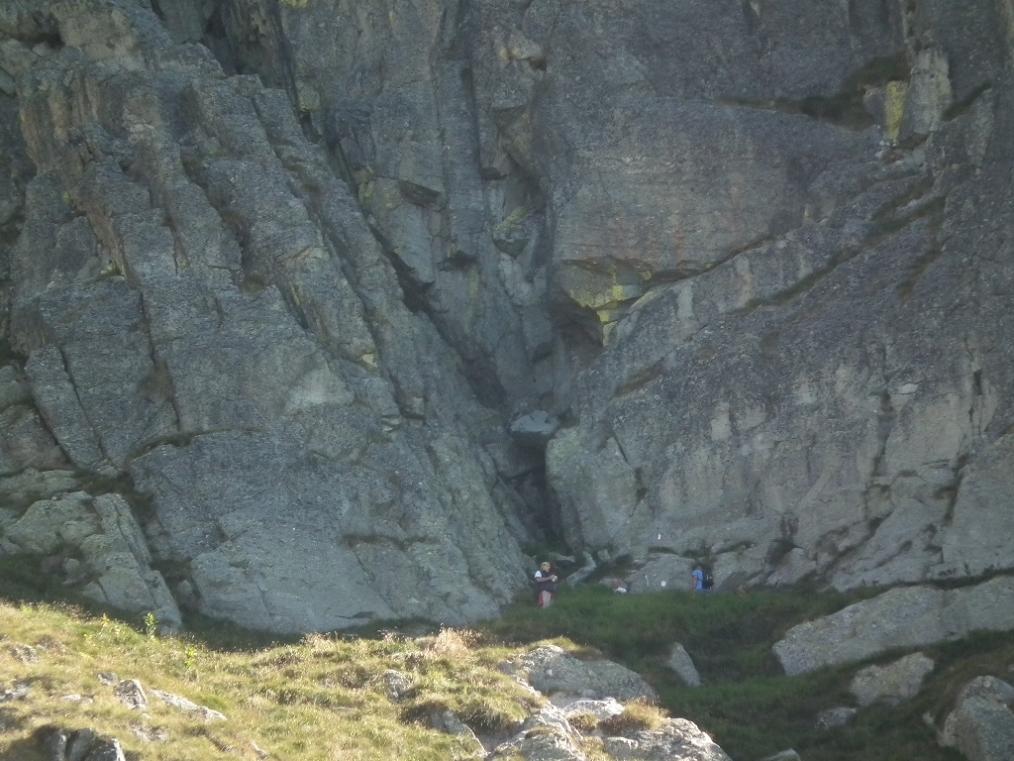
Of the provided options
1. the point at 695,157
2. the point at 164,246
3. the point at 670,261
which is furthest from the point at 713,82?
the point at 164,246

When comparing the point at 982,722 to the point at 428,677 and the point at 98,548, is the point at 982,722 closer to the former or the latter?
the point at 428,677

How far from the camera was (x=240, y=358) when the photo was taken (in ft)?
135

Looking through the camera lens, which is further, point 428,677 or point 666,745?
point 428,677

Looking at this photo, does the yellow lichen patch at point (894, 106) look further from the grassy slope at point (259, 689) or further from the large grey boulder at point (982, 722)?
the grassy slope at point (259, 689)

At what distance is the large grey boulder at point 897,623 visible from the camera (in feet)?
115

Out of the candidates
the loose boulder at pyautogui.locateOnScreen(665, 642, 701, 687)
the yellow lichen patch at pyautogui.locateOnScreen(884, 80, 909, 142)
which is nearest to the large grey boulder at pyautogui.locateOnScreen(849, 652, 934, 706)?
the loose boulder at pyautogui.locateOnScreen(665, 642, 701, 687)

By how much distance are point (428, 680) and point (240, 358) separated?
13.0 metres

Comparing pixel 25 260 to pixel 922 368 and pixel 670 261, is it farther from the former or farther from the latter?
pixel 922 368

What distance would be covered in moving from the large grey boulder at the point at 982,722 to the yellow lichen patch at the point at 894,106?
20114mm

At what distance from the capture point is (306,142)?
48094mm

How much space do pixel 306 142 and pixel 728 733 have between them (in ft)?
79.4

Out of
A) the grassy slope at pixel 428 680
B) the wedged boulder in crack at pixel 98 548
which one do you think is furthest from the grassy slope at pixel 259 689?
the wedged boulder in crack at pixel 98 548

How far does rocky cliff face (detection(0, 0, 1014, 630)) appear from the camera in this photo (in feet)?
129

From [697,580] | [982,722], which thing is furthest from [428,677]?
[982,722]
